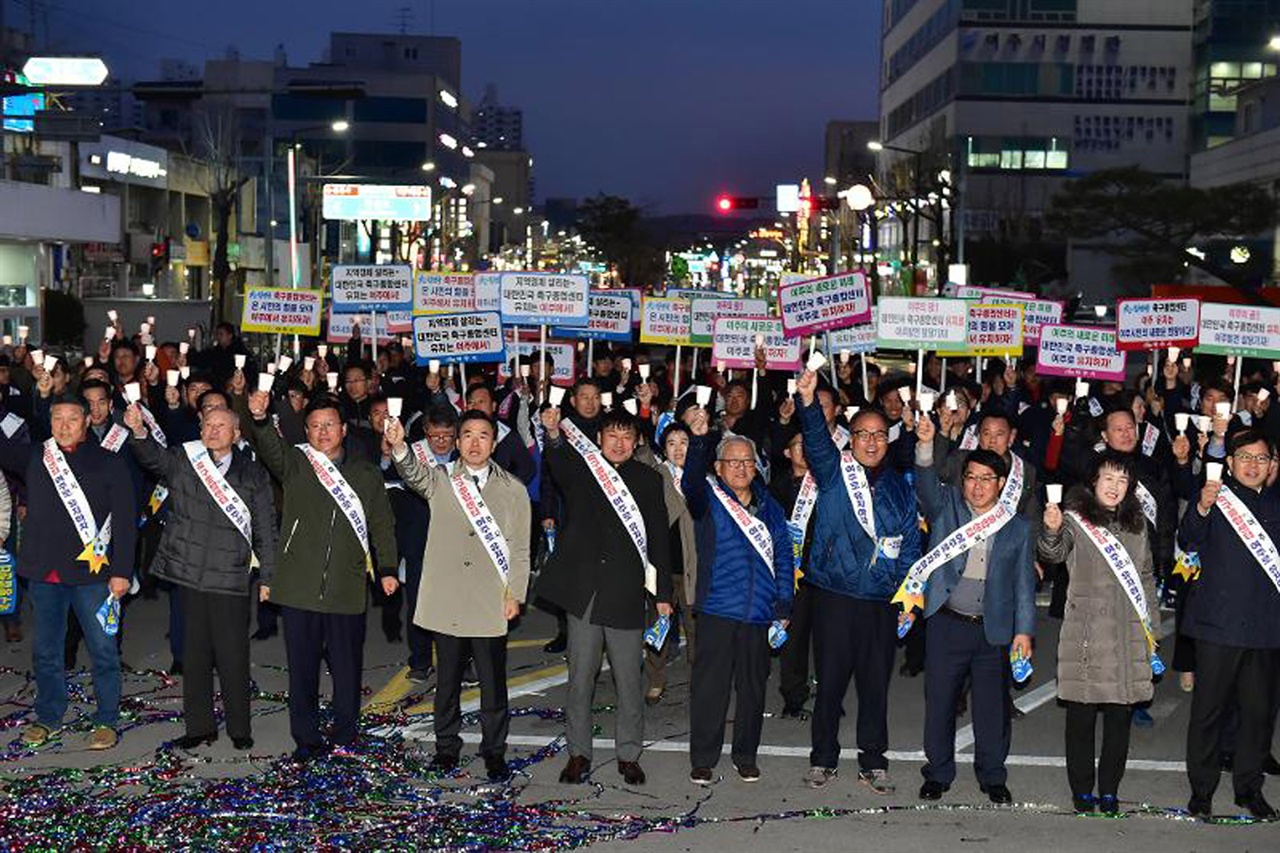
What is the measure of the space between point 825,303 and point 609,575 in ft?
27.1

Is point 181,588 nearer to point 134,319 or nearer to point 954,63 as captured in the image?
point 134,319

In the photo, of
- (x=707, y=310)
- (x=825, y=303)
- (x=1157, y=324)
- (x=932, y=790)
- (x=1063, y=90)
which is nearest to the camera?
(x=932, y=790)

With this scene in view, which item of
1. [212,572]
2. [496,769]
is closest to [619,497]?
[496,769]

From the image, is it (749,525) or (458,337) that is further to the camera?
(458,337)

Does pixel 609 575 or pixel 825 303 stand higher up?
pixel 825 303

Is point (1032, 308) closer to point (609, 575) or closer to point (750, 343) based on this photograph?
point (750, 343)

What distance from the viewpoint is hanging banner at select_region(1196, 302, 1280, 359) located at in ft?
55.2

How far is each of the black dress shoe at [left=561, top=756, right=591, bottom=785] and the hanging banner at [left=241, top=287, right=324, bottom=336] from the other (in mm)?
11412

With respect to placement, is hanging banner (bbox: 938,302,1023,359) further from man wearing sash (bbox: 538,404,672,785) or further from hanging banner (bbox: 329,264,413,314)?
man wearing sash (bbox: 538,404,672,785)

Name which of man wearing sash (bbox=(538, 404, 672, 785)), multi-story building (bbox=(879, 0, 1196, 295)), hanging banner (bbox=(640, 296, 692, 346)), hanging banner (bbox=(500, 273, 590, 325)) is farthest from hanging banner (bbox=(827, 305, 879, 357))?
multi-story building (bbox=(879, 0, 1196, 295))

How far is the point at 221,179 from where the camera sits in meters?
66.9

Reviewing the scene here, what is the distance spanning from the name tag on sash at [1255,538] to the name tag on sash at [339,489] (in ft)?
13.2

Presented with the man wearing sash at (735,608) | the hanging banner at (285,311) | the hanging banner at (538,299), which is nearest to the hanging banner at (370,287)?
the hanging banner at (285,311)

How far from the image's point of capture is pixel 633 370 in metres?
19.6
